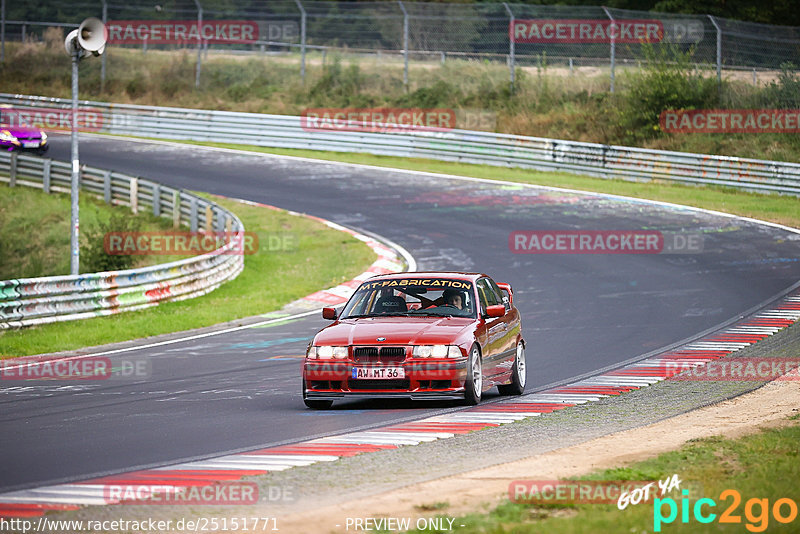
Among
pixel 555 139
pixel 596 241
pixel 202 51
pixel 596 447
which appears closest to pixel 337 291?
pixel 596 241

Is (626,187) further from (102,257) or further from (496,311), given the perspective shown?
(496,311)

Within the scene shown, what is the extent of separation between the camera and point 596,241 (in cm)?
2708

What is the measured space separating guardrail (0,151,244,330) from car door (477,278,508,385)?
8.43 meters

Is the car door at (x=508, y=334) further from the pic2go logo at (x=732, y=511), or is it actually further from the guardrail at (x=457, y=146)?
the guardrail at (x=457, y=146)

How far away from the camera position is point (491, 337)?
12344 millimetres

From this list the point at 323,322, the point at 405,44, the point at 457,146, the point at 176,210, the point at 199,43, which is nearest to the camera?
the point at 323,322

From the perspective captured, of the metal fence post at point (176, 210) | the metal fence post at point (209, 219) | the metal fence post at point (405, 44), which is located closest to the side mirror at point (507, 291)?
the metal fence post at point (209, 219)

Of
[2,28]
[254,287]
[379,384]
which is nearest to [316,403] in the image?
[379,384]

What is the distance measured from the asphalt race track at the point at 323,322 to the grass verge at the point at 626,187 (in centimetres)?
139

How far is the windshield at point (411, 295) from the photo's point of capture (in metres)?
12.5

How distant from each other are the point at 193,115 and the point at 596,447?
38.6 meters

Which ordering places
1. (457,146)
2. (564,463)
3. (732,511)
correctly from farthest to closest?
1. (457,146)
2. (564,463)
3. (732,511)

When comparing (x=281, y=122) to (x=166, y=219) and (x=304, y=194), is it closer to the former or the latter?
(x=304, y=194)

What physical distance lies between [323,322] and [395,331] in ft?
26.7
